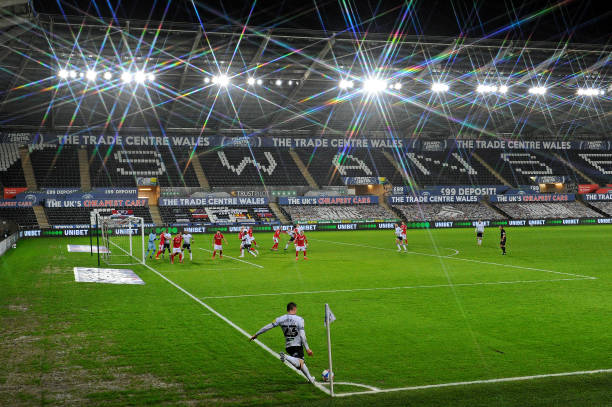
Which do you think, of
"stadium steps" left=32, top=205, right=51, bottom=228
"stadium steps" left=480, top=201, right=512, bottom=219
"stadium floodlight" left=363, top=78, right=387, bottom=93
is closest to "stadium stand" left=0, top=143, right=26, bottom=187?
"stadium steps" left=32, top=205, right=51, bottom=228

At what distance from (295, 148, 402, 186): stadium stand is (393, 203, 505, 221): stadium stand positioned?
6.05m

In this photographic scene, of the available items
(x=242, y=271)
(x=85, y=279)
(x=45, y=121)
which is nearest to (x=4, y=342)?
(x=85, y=279)

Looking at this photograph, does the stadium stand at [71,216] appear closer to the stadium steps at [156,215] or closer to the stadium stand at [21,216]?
the stadium steps at [156,215]

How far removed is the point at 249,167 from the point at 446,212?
2419 cm

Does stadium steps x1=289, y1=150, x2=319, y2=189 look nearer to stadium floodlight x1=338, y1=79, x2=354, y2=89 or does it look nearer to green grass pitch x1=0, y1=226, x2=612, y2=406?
stadium floodlight x1=338, y1=79, x2=354, y2=89

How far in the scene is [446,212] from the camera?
6731 cm

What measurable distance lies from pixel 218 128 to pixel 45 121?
1971 centimetres

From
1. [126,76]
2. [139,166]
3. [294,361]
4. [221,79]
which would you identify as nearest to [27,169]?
[139,166]

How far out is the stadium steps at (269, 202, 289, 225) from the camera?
203ft

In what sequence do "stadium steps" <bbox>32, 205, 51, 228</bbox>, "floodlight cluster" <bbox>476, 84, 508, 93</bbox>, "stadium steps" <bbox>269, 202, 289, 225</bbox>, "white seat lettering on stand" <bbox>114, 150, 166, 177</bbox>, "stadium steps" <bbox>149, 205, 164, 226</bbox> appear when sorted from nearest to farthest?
"stadium steps" <bbox>32, 205, 51, 228</bbox>
"floodlight cluster" <bbox>476, 84, 508, 93</bbox>
"stadium steps" <bbox>149, 205, 164, 226</bbox>
"stadium steps" <bbox>269, 202, 289, 225</bbox>
"white seat lettering on stand" <bbox>114, 150, 166, 177</bbox>

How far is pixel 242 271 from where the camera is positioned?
24266 millimetres

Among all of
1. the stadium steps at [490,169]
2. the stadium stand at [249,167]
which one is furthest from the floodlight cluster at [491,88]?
the stadium stand at [249,167]

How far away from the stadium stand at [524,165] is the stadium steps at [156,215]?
44800mm

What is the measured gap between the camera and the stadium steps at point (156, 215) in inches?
2331
